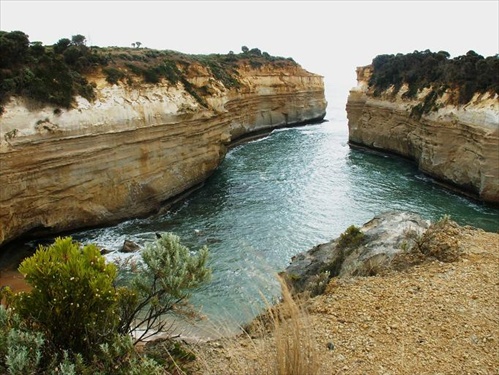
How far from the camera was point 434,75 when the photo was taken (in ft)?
115

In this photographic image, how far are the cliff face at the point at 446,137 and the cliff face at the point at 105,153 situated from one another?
16004mm

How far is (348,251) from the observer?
39.5 ft

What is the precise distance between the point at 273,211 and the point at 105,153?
982 cm

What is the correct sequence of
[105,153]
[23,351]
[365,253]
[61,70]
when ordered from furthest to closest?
1. [61,70]
2. [105,153]
3. [365,253]
4. [23,351]

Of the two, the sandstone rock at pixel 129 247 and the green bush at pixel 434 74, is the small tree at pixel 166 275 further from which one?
the green bush at pixel 434 74

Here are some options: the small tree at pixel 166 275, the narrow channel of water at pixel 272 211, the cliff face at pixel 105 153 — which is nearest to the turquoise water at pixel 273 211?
the narrow channel of water at pixel 272 211

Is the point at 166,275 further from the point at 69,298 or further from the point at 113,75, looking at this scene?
the point at 113,75

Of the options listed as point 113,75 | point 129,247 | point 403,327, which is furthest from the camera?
point 113,75

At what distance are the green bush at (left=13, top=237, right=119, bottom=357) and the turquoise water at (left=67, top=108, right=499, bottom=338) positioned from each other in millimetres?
5025

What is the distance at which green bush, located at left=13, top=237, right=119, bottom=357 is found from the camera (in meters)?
5.29

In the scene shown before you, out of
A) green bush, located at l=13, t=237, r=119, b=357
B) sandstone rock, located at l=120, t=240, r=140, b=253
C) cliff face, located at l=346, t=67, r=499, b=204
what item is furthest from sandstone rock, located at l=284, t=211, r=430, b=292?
cliff face, located at l=346, t=67, r=499, b=204

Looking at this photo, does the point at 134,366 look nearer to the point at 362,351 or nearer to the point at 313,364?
the point at 313,364

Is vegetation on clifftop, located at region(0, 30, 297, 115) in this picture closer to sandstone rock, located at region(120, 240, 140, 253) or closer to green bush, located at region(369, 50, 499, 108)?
sandstone rock, located at region(120, 240, 140, 253)

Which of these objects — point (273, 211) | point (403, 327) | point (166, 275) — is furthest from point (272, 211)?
point (166, 275)
